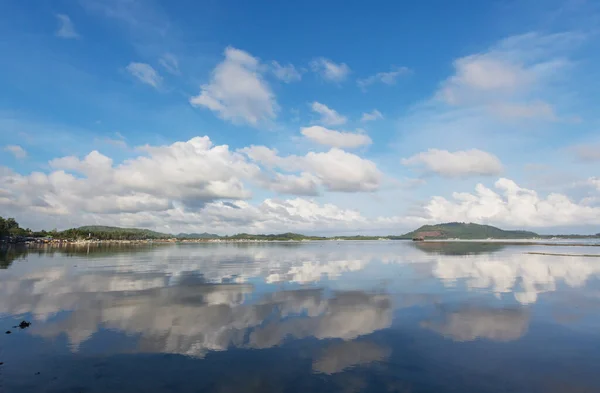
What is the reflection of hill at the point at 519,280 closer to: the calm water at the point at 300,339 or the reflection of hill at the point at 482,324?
the calm water at the point at 300,339

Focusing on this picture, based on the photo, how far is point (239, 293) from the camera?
40.4 metres

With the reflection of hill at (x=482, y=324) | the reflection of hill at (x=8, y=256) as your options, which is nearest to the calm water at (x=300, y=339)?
the reflection of hill at (x=482, y=324)

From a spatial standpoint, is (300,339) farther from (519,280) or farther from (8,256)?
(8,256)

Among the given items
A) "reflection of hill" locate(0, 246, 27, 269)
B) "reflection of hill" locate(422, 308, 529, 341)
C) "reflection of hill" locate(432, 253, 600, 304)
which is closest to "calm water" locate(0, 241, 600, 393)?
"reflection of hill" locate(422, 308, 529, 341)

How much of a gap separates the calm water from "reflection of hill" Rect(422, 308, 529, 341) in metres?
0.16

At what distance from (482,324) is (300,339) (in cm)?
1478

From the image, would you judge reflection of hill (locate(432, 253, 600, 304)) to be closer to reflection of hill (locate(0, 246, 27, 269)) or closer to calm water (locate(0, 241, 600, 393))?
calm water (locate(0, 241, 600, 393))

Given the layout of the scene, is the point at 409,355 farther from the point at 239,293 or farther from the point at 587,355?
the point at 239,293

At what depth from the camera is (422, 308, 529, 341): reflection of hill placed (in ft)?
80.9

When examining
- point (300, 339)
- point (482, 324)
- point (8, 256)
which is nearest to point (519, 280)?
point (482, 324)

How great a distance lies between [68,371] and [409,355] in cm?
1897

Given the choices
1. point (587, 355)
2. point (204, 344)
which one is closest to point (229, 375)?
point (204, 344)

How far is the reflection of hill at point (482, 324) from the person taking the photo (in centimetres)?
2467

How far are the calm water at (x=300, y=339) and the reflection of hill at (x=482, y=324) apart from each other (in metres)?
0.16
